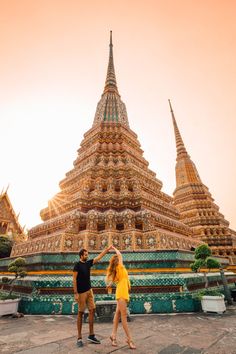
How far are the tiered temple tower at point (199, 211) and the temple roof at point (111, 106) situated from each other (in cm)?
1434

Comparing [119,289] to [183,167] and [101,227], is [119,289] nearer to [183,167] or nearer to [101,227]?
[101,227]

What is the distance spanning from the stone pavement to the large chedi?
5246mm

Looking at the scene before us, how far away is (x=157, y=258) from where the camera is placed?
9.02 m

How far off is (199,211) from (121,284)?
2603 centimetres

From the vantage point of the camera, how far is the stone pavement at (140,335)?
4.00 m

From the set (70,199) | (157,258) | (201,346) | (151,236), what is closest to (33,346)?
(201,346)

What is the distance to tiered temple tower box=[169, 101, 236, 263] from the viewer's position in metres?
25.2

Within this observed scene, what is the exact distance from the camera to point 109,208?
1428 cm

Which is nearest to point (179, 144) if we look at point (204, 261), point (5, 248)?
point (5, 248)

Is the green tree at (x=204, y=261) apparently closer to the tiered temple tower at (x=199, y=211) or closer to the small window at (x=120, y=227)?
the small window at (x=120, y=227)

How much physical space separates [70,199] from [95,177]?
97.9 inches

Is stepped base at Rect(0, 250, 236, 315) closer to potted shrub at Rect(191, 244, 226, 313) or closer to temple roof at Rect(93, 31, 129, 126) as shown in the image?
potted shrub at Rect(191, 244, 226, 313)

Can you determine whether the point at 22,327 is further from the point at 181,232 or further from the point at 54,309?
the point at 181,232

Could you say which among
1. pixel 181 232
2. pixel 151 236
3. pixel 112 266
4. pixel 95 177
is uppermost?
pixel 95 177
